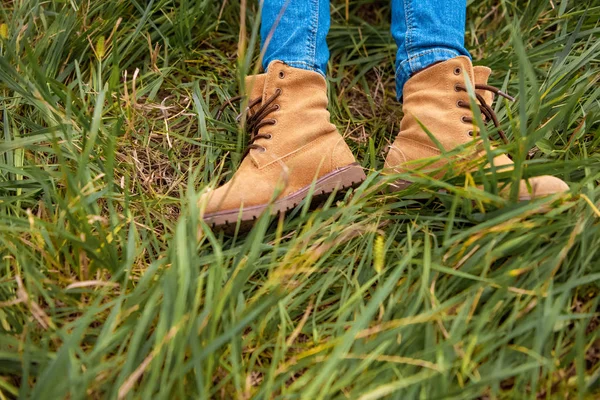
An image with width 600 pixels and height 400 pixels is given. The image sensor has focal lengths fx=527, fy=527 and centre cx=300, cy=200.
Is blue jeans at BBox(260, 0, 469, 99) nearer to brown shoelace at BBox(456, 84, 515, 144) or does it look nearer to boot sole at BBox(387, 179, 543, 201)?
brown shoelace at BBox(456, 84, 515, 144)

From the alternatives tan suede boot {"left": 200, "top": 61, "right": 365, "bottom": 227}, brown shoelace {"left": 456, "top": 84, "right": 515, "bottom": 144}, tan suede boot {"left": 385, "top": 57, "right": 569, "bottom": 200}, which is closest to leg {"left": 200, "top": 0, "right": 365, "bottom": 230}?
tan suede boot {"left": 200, "top": 61, "right": 365, "bottom": 227}

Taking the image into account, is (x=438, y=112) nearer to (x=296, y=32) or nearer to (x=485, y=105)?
(x=485, y=105)

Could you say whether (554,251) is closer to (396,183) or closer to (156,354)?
(396,183)

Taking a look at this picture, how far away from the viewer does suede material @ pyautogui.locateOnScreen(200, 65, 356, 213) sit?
1.08m

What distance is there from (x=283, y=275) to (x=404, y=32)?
60 centimetres

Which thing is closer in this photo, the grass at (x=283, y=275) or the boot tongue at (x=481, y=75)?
the grass at (x=283, y=275)

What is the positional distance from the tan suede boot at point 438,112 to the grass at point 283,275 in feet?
0.29

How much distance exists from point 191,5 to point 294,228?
0.72m

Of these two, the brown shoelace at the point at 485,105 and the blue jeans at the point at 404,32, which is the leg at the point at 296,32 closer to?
the blue jeans at the point at 404,32

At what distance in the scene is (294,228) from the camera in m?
1.07

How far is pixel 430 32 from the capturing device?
43.6 inches

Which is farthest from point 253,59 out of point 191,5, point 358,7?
point 358,7

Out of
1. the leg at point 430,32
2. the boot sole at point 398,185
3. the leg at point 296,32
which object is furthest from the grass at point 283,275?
the leg at point 296,32

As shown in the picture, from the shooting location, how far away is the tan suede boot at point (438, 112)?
107 cm
